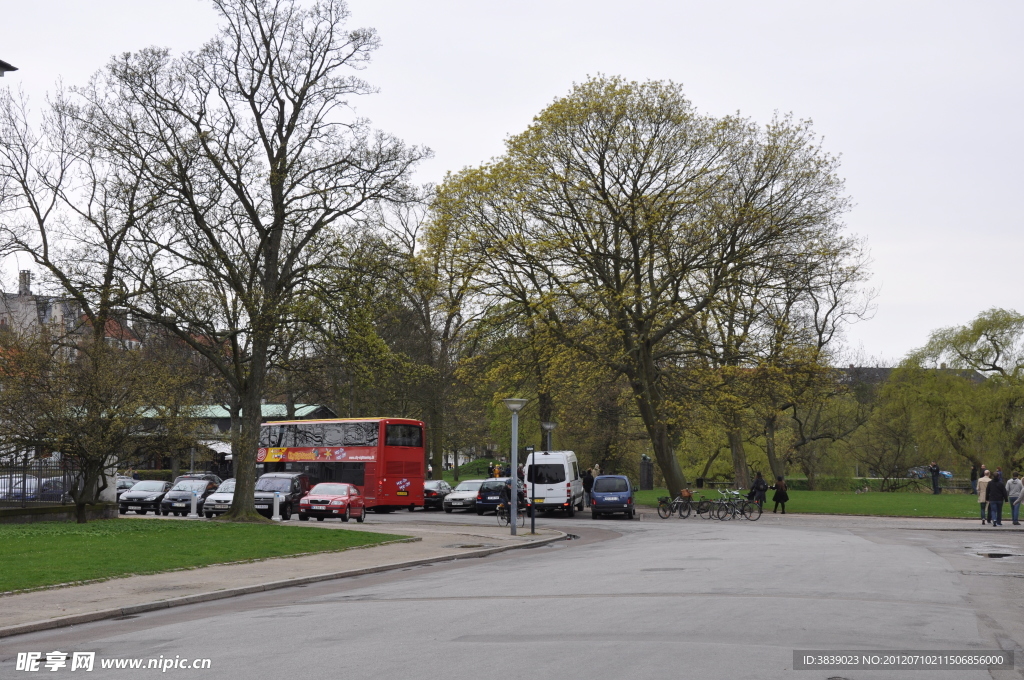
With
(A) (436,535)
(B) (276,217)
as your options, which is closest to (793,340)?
(A) (436,535)

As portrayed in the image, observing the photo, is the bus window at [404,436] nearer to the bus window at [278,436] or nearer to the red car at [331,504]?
the bus window at [278,436]

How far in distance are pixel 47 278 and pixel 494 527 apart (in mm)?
15891

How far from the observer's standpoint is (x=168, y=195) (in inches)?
1147

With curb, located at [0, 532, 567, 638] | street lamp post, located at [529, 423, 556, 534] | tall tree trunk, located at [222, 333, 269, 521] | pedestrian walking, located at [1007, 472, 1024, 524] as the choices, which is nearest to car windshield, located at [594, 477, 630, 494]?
street lamp post, located at [529, 423, 556, 534]

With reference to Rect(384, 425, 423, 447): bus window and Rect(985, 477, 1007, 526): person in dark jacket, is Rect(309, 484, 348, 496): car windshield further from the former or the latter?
Rect(985, 477, 1007, 526): person in dark jacket

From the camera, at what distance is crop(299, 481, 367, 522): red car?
35.9 m

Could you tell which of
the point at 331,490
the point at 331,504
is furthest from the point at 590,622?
the point at 331,490

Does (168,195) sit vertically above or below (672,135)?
below

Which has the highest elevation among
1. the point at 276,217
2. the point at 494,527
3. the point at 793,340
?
the point at 276,217

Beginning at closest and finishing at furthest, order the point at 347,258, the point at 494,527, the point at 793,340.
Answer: the point at 347,258 < the point at 494,527 < the point at 793,340

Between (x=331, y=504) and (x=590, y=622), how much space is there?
1045 inches

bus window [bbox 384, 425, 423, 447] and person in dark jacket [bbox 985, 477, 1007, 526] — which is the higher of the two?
bus window [bbox 384, 425, 423, 447]

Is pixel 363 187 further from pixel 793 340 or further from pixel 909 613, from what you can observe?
pixel 909 613

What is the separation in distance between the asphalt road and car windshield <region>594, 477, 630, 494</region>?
1906cm
